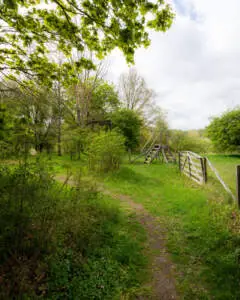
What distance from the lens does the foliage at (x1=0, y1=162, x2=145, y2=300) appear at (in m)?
1.83

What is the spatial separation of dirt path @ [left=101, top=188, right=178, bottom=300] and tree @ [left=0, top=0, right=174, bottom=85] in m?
4.03

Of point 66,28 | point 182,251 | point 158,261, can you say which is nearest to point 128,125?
point 66,28

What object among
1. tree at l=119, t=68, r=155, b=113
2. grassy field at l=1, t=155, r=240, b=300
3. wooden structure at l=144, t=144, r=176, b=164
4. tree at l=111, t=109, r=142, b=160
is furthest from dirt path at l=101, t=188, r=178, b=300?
tree at l=119, t=68, r=155, b=113

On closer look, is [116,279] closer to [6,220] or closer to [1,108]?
[6,220]

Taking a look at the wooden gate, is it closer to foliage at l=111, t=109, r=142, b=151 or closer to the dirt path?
the dirt path

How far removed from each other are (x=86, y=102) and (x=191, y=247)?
15.3 m

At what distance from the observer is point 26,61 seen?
3740 mm

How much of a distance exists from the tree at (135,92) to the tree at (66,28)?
66.4 feet

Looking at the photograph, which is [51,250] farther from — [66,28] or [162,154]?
[162,154]

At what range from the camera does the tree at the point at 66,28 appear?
301cm

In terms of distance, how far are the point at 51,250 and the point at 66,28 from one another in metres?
4.31

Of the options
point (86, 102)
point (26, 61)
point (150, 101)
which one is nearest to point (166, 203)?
point (26, 61)

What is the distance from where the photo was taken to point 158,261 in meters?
2.65

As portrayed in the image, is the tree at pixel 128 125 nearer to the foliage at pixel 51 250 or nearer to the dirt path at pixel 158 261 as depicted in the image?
the dirt path at pixel 158 261
